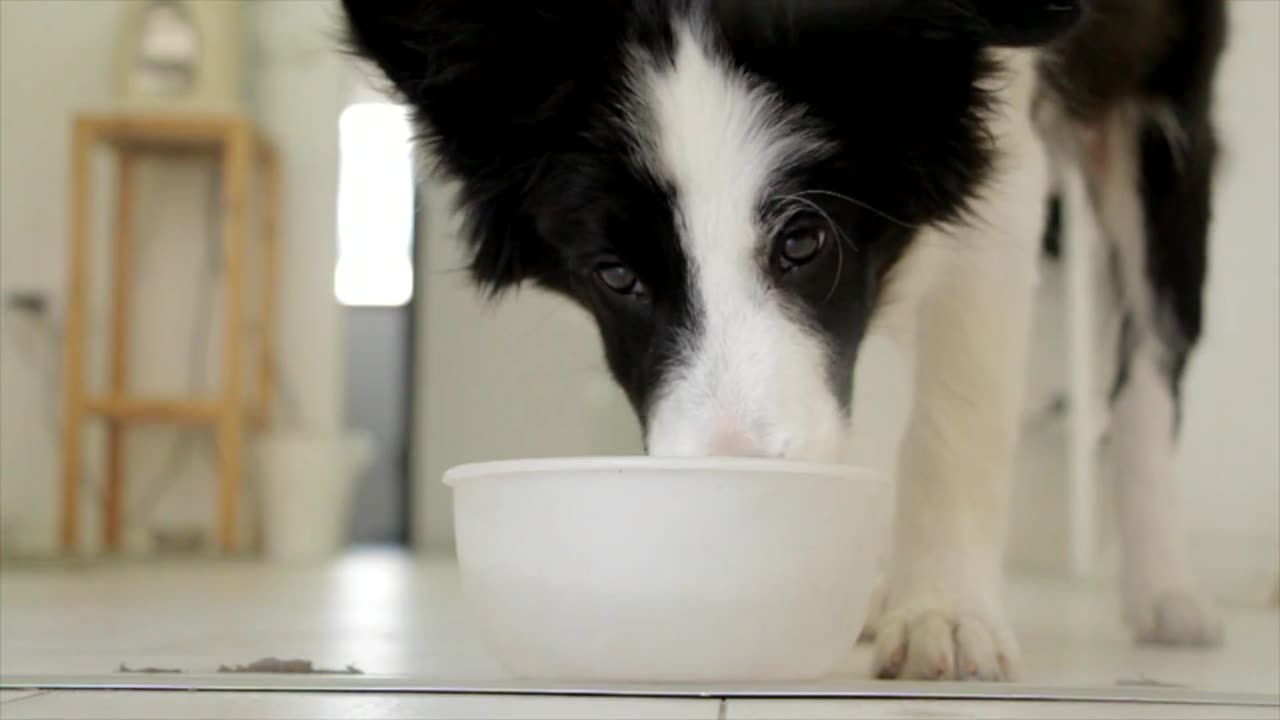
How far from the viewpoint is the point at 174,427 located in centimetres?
328

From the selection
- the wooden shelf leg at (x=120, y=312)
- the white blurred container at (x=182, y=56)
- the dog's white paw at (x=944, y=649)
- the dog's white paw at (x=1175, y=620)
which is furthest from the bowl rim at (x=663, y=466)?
the wooden shelf leg at (x=120, y=312)

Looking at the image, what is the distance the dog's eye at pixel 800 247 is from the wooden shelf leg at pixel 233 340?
2.24m

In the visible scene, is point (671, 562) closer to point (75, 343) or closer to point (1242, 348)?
point (1242, 348)

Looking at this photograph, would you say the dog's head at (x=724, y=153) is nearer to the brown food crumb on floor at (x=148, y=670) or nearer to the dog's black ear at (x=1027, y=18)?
the dog's black ear at (x=1027, y=18)

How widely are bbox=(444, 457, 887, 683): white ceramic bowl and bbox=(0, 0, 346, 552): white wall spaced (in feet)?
2.29

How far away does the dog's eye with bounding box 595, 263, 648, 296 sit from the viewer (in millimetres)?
1306

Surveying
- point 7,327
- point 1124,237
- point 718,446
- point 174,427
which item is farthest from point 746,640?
point 174,427

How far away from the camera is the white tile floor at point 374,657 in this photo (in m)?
0.93

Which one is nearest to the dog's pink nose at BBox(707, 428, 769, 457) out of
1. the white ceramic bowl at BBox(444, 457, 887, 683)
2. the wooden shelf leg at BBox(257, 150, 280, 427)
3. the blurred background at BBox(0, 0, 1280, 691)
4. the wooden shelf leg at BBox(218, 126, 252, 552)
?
the white ceramic bowl at BBox(444, 457, 887, 683)

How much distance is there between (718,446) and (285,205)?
8.69 feet

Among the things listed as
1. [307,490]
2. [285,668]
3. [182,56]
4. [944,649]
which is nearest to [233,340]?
[307,490]

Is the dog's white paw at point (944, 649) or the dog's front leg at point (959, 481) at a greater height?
the dog's front leg at point (959, 481)

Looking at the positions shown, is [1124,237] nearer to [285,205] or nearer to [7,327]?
[7,327]

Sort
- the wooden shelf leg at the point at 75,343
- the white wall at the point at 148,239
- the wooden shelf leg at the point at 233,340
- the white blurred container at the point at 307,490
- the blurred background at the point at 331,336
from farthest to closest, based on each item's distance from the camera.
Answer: the white blurred container at the point at 307,490
the wooden shelf leg at the point at 233,340
the wooden shelf leg at the point at 75,343
the white wall at the point at 148,239
the blurred background at the point at 331,336
